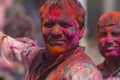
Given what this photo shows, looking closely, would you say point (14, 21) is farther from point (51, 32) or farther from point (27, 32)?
point (51, 32)

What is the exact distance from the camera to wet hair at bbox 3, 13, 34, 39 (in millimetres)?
4177

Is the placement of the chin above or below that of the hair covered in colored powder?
below

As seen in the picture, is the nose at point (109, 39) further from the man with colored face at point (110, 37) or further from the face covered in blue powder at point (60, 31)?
the face covered in blue powder at point (60, 31)

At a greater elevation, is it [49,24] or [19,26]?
[49,24]

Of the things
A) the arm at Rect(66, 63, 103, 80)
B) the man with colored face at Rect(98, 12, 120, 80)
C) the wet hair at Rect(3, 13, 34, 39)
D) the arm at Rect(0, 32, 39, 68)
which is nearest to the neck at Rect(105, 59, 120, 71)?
the man with colored face at Rect(98, 12, 120, 80)

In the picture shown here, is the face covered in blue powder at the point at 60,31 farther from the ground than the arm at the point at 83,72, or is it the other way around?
the face covered in blue powder at the point at 60,31

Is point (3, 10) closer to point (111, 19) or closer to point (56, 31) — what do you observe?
point (111, 19)

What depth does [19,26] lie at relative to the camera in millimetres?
4219

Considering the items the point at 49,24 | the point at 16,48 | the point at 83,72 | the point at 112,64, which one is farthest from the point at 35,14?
the point at 83,72

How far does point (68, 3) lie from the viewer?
2.64 meters

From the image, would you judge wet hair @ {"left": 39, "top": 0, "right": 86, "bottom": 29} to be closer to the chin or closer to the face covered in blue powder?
the face covered in blue powder

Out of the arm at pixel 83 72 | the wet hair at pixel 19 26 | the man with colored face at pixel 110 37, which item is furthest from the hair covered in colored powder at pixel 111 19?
the wet hair at pixel 19 26

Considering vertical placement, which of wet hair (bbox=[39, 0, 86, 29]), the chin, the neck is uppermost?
wet hair (bbox=[39, 0, 86, 29])

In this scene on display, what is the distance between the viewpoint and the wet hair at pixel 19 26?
13.7 ft
